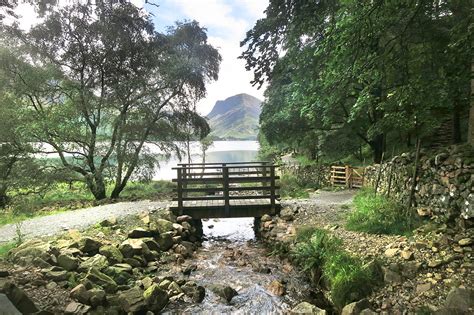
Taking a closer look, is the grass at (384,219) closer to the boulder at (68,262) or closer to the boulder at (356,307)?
the boulder at (356,307)

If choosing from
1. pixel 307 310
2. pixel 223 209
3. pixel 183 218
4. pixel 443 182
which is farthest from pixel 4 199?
pixel 443 182

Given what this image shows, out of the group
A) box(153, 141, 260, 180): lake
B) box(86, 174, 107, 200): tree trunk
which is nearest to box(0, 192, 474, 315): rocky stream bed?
box(153, 141, 260, 180): lake

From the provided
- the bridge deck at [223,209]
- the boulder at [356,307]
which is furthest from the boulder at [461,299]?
the bridge deck at [223,209]

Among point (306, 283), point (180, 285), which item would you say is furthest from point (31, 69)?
point (306, 283)

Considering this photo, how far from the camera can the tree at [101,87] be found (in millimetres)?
15203

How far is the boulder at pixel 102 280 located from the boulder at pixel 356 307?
399cm

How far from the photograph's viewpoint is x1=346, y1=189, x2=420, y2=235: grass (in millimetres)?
6906

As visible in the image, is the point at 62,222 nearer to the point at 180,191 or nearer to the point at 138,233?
the point at 138,233

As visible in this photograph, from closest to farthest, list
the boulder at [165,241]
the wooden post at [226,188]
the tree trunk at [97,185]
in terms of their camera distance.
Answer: the boulder at [165,241] → the wooden post at [226,188] → the tree trunk at [97,185]

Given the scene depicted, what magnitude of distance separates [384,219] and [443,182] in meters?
1.65

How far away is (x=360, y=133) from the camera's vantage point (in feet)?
57.5

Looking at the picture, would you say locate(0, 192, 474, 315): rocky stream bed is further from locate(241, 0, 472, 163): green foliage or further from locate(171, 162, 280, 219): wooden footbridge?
locate(241, 0, 472, 163): green foliage

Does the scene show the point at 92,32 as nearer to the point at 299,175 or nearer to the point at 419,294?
the point at 299,175

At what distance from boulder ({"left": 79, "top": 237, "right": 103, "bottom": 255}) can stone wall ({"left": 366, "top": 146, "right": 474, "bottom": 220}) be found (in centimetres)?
740
